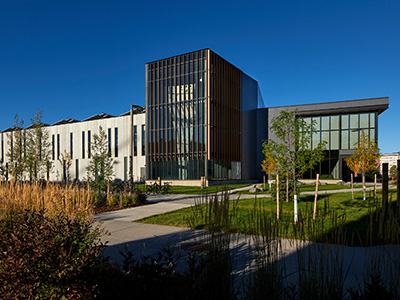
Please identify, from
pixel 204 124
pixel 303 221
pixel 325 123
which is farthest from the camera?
pixel 325 123

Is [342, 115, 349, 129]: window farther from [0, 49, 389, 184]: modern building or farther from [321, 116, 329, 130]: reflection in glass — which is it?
[321, 116, 329, 130]: reflection in glass

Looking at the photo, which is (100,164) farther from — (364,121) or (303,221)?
(364,121)

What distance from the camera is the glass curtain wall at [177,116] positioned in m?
33.9

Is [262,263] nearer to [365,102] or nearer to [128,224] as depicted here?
[128,224]

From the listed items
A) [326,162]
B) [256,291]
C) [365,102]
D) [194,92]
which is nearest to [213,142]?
[194,92]

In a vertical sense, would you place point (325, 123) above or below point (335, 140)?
above

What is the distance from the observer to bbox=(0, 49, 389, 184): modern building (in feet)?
111

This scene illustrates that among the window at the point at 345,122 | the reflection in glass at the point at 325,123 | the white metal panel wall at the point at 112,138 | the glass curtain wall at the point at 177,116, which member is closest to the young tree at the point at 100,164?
the glass curtain wall at the point at 177,116

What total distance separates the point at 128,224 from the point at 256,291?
646 cm

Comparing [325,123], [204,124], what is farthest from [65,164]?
[325,123]

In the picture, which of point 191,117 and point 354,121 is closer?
point 191,117

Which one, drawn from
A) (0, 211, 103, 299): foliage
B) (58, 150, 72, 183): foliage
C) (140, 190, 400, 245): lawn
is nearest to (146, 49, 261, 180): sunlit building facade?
(58, 150, 72, 183): foliage

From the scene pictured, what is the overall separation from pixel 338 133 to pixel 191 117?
19.4 m

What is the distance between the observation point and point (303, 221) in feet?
12.6
